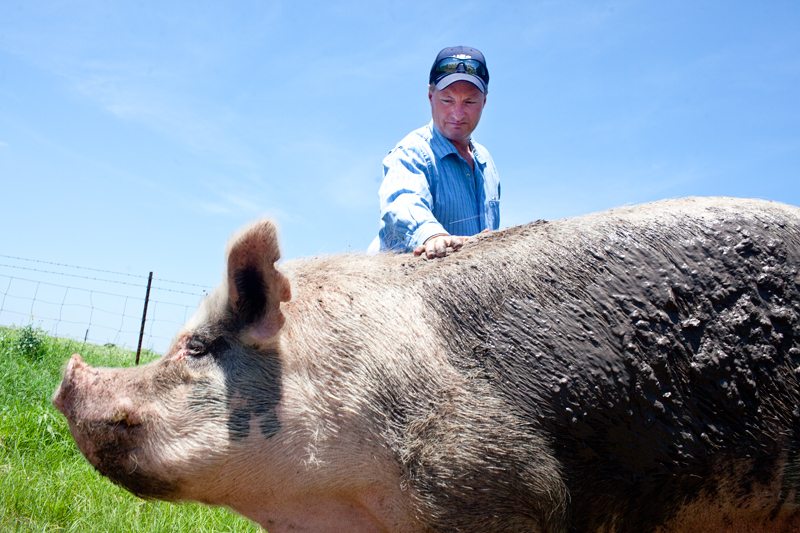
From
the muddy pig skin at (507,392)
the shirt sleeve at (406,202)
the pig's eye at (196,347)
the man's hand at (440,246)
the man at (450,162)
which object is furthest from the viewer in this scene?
the man at (450,162)

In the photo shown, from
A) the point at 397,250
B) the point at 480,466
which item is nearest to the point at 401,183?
the point at 397,250

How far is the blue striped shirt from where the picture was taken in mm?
4148

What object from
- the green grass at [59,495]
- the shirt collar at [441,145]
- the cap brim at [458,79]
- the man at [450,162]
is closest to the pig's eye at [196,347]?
the man at [450,162]

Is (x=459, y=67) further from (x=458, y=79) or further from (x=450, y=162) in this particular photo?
(x=450, y=162)

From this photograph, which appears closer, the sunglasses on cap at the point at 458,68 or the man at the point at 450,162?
the man at the point at 450,162

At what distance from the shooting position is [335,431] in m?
3.06

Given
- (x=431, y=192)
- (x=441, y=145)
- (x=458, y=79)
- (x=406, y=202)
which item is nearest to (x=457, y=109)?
(x=458, y=79)

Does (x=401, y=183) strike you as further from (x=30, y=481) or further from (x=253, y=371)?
(x=30, y=481)

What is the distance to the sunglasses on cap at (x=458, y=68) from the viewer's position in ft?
16.5

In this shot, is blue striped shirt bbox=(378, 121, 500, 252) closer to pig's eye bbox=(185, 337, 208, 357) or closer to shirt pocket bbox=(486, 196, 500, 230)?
shirt pocket bbox=(486, 196, 500, 230)

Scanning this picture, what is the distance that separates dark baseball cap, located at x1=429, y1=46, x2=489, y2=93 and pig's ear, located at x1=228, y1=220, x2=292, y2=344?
2.25 meters

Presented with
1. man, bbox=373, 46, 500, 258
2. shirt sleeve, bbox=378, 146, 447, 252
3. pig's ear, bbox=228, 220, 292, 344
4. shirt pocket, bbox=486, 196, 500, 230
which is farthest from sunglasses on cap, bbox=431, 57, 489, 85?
pig's ear, bbox=228, 220, 292, 344

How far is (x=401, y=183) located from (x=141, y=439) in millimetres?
2007

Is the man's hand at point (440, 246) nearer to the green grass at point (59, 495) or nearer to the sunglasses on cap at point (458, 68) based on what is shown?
the sunglasses on cap at point (458, 68)
